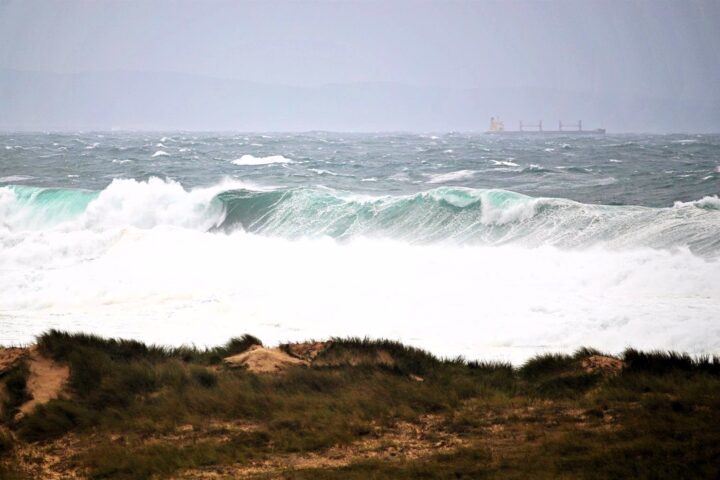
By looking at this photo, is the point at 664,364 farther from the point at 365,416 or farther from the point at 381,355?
the point at 365,416

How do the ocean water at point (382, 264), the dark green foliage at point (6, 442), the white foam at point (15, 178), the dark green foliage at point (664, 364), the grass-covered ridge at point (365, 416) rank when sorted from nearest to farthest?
the grass-covered ridge at point (365, 416) < the dark green foliage at point (6, 442) < the dark green foliage at point (664, 364) < the ocean water at point (382, 264) < the white foam at point (15, 178)

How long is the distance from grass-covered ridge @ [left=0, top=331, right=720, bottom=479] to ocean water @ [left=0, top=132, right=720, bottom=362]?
3.55 m

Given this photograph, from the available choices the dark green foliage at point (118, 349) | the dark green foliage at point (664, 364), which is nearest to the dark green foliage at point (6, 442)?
the dark green foliage at point (118, 349)

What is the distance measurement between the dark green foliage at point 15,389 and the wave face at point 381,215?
15.4m

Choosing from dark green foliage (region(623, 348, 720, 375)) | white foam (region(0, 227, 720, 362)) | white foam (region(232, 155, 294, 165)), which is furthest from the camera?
white foam (region(232, 155, 294, 165))

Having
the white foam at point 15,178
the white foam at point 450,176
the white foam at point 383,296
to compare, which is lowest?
the white foam at point 383,296

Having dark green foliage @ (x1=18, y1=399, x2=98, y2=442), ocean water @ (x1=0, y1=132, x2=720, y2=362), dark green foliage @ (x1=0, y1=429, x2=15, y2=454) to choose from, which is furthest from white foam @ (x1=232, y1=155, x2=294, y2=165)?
dark green foliage @ (x1=0, y1=429, x2=15, y2=454)

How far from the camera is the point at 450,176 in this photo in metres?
40.2

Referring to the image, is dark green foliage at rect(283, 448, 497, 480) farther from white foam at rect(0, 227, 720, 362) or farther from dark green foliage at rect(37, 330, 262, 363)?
white foam at rect(0, 227, 720, 362)

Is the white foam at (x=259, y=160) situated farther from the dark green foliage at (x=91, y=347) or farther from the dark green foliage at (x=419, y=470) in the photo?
the dark green foliage at (x=419, y=470)

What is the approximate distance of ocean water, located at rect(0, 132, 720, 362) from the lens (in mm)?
14078

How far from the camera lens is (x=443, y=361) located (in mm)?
9656

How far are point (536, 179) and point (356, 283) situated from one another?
21.8m

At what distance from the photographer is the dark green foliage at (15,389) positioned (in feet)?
26.6
